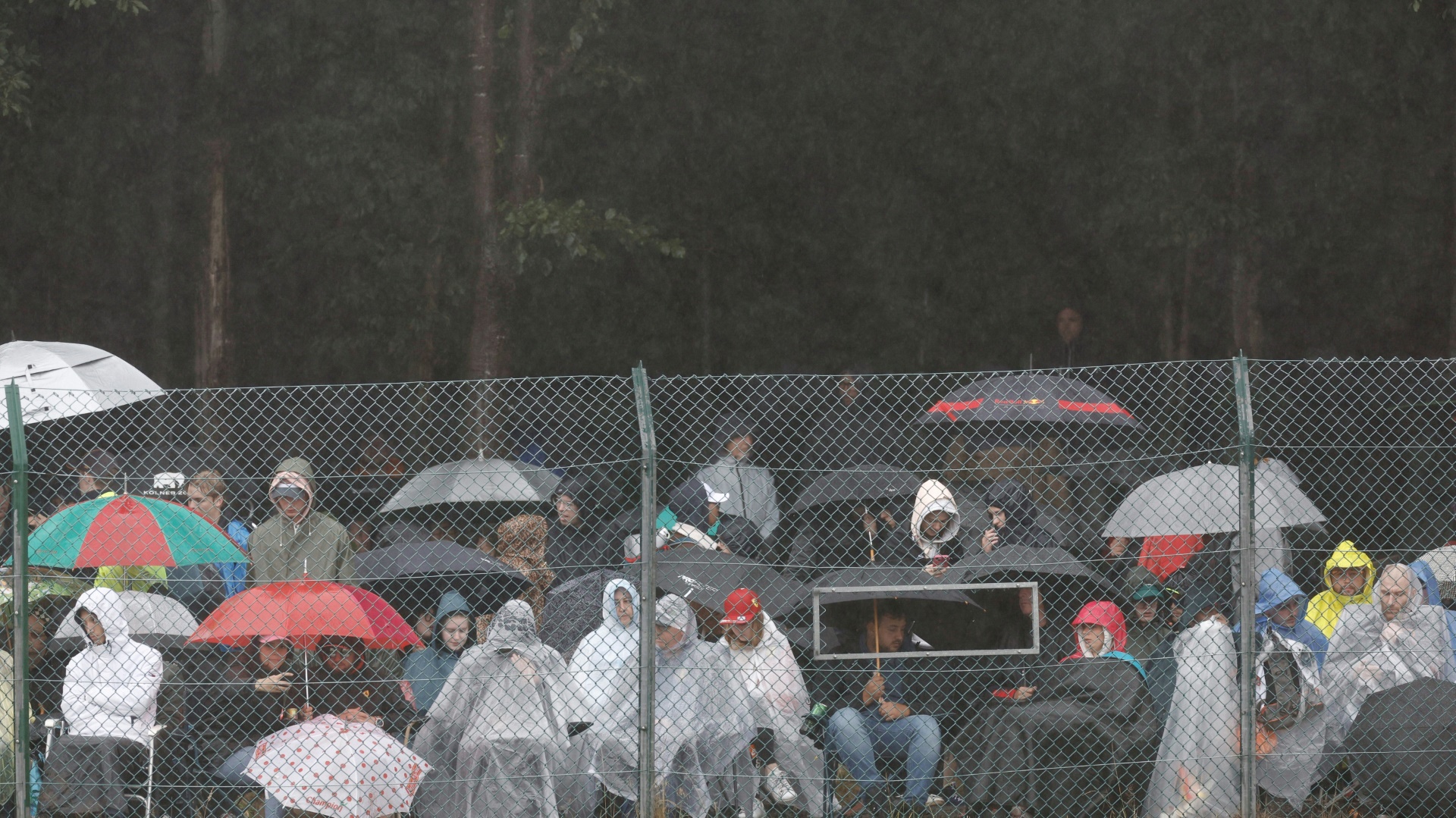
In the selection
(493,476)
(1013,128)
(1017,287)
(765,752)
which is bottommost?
(765,752)

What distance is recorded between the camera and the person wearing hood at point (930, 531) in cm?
769

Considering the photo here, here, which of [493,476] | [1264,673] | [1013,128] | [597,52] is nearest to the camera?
[1264,673]

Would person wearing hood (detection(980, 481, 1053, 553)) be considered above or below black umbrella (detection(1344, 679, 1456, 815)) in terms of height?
above

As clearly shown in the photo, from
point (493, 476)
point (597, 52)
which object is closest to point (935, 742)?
point (493, 476)

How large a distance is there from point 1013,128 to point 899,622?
1069cm

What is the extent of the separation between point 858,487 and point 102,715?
3521 millimetres

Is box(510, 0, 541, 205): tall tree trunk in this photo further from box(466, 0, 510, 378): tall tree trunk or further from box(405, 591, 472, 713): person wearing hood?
box(405, 591, 472, 713): person wearing hood

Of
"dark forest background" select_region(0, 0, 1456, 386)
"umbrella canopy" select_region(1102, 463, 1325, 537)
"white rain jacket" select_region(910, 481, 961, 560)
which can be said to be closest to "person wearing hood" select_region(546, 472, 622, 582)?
"white rain jacket" select_region(910, 481, 961, 560)

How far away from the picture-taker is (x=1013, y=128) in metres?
17.2

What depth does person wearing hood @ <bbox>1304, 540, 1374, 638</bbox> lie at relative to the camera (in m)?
7.52

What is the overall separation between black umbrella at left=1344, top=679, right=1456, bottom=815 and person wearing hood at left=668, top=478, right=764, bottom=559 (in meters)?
2.79

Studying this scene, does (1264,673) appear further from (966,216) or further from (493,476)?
(966,216)

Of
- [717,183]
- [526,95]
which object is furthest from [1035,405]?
[717,183]

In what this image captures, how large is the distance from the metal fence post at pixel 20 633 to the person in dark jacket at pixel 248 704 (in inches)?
26.3
